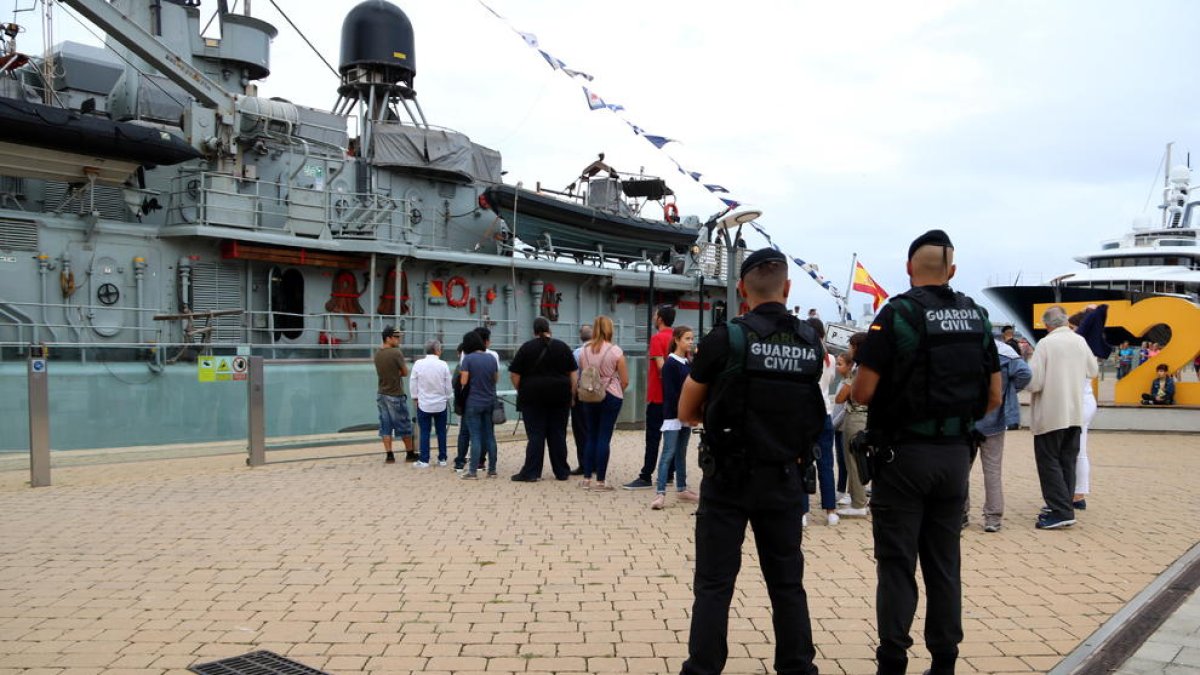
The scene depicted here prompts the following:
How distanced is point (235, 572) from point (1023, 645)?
4517 mm

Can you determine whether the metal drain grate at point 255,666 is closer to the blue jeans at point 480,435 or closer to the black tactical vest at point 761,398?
the black tactical vest at point 761,398

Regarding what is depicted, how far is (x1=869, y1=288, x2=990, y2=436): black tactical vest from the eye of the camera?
3.41m

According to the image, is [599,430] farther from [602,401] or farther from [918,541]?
[918,541]

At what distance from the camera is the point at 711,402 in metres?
3.35

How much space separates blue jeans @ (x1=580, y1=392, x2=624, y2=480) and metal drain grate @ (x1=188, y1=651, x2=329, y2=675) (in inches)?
188

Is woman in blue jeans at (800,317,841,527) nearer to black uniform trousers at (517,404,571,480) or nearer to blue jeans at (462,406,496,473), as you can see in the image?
black uniform trousers at (517,404,571,480)

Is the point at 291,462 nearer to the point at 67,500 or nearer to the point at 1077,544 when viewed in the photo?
the point at 67,500

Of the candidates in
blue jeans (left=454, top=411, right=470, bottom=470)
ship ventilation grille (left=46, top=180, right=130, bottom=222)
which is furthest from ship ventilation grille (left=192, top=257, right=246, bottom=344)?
blue jeans (left=454, top=411, right=470, bottom=470)

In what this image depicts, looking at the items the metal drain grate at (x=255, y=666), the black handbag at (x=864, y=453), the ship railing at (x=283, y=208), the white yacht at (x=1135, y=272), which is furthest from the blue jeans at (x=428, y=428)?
the white yacht at (x=1135, y=272)

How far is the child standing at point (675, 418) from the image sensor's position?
7.43m

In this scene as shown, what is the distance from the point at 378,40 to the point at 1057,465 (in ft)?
55.6

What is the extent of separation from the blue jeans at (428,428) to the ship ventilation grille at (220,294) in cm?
551

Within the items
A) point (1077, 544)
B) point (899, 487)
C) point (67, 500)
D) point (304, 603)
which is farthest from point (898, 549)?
point (67, 500)

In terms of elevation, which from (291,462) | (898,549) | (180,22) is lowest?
(291,462)
